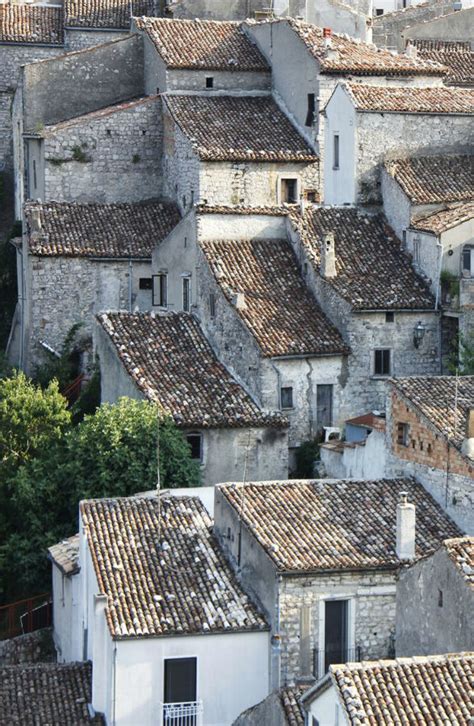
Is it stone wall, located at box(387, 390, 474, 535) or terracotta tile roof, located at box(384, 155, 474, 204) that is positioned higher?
terracotta tile roof, located at box(384, 155, 474, 204)

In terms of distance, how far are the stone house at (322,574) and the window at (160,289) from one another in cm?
1542

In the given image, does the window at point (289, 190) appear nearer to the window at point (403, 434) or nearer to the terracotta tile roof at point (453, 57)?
the terracotta tile roof at point (453, 57)


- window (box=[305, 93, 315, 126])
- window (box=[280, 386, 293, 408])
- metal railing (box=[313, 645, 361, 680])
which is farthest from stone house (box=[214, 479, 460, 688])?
window (box=[305, 93, 315, 126])

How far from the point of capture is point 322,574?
36.8 metres

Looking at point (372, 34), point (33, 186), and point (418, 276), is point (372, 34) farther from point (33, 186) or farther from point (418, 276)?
point (418, 276)

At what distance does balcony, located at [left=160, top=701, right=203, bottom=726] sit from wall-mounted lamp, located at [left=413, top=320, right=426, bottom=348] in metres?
14.5

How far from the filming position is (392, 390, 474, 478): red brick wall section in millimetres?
39344

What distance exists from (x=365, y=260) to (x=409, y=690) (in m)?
22.4

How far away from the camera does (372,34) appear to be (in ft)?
222

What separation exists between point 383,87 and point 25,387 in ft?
40.7

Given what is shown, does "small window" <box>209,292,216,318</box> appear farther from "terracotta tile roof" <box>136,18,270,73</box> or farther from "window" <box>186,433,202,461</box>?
"terracotta tile roof" <box>136,18,270,73</box>

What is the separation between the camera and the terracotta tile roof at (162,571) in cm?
3688

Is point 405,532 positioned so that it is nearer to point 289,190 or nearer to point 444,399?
point 444,399

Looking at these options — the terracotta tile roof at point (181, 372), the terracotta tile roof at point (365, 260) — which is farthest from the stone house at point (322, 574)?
the terracotta tile roof at point (365, 260)
